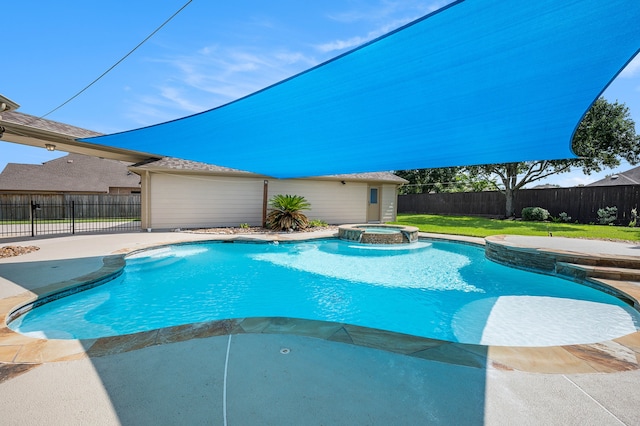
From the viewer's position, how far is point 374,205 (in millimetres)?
16391

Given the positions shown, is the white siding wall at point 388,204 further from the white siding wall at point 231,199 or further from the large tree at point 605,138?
the large tree at point 605,138

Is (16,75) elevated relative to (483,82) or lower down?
elevated

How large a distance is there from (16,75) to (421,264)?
11622 mm

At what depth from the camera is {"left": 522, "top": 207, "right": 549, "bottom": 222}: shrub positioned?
49.5 feet

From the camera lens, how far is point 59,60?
716cm

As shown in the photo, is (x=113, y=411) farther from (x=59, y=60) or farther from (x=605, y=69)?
(x=59, y=60)

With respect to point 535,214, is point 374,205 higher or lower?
higher

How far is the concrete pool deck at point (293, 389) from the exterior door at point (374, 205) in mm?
13940

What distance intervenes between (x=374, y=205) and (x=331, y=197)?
9.22 ft

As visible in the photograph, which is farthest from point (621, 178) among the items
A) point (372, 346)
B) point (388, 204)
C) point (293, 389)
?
point (293, 389)

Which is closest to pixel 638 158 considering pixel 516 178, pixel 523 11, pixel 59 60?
pixel 516 178

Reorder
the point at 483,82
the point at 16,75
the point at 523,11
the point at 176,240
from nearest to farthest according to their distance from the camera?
1. the point at 523,11
2. the point at 483,82
3. the point at 16,75
4. the point at 176,240

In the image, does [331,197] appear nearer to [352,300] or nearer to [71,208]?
[352,300]

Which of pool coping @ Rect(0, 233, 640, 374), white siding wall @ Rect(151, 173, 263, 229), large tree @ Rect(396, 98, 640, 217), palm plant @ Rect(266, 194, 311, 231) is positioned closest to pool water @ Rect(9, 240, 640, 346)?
pool coping @ Rect(0, 233, 640, 374)
